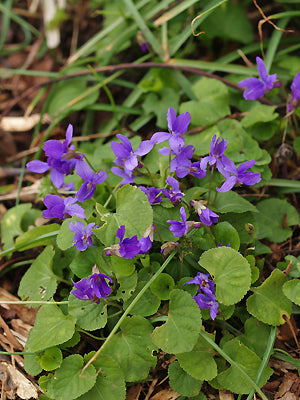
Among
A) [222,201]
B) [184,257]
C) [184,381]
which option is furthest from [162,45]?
[184,381]

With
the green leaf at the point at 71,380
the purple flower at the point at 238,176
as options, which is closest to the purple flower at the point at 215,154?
the purple flower at the point at 238,176

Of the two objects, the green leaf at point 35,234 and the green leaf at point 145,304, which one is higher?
the green leaf at point 35,234

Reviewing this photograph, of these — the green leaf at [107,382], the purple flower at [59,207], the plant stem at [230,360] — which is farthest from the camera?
the purple flower at [59,207]

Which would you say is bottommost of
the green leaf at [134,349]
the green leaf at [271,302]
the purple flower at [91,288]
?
the green leaf at [271,302]

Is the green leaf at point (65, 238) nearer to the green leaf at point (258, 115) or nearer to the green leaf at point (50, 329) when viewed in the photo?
the green leaf at point (50, 329)

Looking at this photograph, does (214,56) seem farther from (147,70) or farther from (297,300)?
(297,300)

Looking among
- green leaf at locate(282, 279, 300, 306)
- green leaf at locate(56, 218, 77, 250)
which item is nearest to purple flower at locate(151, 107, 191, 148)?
green leaf at locate(56, 218, 77, 250)
